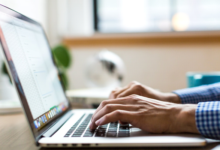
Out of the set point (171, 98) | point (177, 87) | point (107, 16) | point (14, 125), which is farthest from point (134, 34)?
point (14, 125)

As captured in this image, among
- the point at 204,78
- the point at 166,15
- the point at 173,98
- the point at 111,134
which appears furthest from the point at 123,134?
the point at 166,15

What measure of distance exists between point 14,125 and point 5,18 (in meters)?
0.27

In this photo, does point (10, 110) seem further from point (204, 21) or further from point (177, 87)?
point (204, 21)

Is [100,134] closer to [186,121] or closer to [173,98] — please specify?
[186,121]

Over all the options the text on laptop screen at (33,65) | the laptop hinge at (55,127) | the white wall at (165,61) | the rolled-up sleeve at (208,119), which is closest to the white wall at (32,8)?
the white wall at (165,61)

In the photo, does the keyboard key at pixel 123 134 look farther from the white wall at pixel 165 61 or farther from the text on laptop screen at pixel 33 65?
the white wall at pixel 165 61

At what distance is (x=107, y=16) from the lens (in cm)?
195

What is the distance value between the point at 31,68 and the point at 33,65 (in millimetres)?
24

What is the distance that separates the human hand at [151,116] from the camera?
0.42 m

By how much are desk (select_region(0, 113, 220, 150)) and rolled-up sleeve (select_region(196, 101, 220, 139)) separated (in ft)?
0.08

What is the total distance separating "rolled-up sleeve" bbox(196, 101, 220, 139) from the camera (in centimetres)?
40

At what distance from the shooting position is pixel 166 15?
1.92 metres

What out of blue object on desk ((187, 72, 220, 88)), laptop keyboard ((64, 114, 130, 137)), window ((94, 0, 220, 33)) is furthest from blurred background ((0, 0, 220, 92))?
laptop keyboard ((64, 114, 130, 137))

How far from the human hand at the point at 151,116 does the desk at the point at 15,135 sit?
0.21ft
